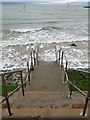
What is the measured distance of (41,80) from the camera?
29.2 ft

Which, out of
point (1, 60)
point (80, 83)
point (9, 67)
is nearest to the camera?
point (80, 83)

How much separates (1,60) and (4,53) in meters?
2.66

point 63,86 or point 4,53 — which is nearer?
point 63,86

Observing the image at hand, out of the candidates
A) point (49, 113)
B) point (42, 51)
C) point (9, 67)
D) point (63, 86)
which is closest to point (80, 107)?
point (49, 113)

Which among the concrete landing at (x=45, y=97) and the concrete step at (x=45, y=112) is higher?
the concrete step at (x=45, y=112)

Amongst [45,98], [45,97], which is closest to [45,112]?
[45,98]

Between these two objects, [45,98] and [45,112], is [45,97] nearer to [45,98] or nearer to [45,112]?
[45,98]

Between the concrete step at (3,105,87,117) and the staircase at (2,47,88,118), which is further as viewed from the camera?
the staircase at (2,47,88,118)

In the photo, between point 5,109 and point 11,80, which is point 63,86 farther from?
point 11,80

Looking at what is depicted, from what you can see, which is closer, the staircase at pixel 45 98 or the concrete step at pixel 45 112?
the concrete step at pixel 45 112

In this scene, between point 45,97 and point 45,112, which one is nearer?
point 45,112

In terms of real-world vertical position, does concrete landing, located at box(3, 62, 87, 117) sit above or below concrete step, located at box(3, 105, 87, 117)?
below

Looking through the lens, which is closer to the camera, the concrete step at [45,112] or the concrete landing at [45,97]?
the concrete step at [45,112]

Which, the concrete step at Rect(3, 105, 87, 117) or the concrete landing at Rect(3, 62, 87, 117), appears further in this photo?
the concrete landing at Rect(3, 62, 87, 117)
